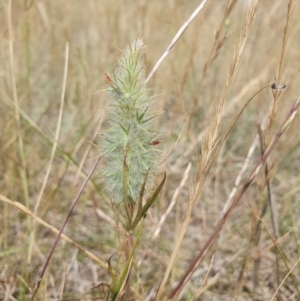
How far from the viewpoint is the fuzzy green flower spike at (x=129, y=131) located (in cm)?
70

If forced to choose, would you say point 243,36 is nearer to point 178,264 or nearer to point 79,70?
point 178,264

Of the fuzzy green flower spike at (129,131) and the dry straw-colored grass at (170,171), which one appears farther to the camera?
the dry straw-colored grass at (170,171)

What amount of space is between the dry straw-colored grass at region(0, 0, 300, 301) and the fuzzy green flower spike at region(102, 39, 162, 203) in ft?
0.24

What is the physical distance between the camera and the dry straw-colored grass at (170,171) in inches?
37.5

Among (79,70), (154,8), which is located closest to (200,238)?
(79,70)

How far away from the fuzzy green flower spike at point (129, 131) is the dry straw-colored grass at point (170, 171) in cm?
7

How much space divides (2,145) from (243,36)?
1.09 meters

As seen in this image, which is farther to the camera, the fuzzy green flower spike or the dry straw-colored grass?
the dry straw-colored grass

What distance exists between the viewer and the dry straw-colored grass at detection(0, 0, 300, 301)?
95 centimetres

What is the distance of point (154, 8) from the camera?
2457 millimetres

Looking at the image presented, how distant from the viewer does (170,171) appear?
1229 mm

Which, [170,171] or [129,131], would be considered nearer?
[129,131]

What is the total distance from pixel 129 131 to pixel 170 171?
0.53 m

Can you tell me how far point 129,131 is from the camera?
2.35 ft
